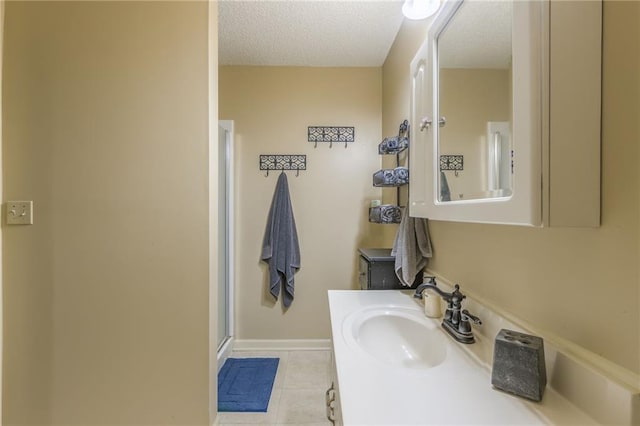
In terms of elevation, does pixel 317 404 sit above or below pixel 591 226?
below

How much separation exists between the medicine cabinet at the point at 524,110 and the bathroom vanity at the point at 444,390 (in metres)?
0.36

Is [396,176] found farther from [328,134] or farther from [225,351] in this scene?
[225,351]

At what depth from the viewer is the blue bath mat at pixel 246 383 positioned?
5.59ft

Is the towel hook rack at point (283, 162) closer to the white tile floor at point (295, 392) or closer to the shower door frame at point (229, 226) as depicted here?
the shower door frame at point (229, 226)

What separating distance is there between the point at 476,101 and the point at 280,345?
2324mm

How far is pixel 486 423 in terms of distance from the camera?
1.82ft

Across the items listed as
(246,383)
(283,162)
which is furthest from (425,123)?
(246,383)

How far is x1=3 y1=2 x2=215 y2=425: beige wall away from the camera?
130 centimetres

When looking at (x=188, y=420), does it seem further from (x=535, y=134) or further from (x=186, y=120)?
(x=535, y=134)

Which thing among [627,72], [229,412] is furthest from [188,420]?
[627,72]

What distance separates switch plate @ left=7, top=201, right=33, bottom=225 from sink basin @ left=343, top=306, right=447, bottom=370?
5.17ft

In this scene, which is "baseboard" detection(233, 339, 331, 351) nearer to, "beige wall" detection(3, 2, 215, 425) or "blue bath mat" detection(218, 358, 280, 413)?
"blue bath mat" detection(218, 358, 280, 413)

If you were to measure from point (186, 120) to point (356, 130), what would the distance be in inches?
58.1

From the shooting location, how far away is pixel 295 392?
6.07ft
